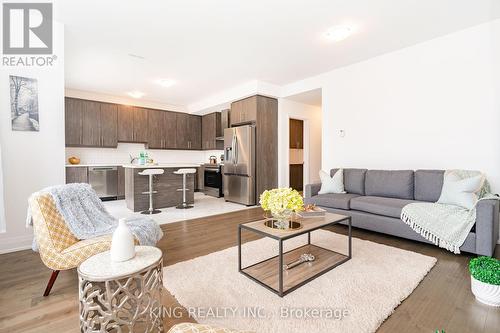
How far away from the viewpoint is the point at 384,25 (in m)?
3.01

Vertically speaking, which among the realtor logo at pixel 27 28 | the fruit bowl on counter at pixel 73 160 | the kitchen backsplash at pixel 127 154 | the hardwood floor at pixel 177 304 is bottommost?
the hardwood floor at pixel 177 304

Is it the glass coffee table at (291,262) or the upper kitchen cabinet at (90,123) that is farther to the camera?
the upper kitchen cabinet at (90,123)

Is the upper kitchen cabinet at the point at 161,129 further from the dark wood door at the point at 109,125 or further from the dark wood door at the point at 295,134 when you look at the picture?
the dark wood door at the point at 295,134

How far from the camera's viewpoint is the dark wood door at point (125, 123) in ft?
20.4

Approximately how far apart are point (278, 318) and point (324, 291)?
48cm

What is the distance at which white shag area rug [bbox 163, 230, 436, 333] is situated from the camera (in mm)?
1462

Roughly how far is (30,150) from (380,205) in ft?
14.5

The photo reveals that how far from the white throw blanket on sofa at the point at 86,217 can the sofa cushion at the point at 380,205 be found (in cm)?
264

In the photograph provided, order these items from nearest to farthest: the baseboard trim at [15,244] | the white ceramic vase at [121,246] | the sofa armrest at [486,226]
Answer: the white ceramic vase at [121,246], the sofa armrest at [486,226], the baseboard trim at [15,244]

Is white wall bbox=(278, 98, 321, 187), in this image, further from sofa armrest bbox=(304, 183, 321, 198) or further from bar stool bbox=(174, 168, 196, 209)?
bar stool bbox=(174, 168, 196, 209)

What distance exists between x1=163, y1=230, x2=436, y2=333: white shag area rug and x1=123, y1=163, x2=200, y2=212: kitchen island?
2.81 m

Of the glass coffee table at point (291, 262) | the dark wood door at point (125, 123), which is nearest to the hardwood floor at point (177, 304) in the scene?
the glass coffee table at point (291, 262)

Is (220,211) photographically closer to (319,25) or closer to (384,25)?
(319,25)

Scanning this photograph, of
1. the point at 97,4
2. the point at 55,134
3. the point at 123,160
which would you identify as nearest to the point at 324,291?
the point at 55,134
